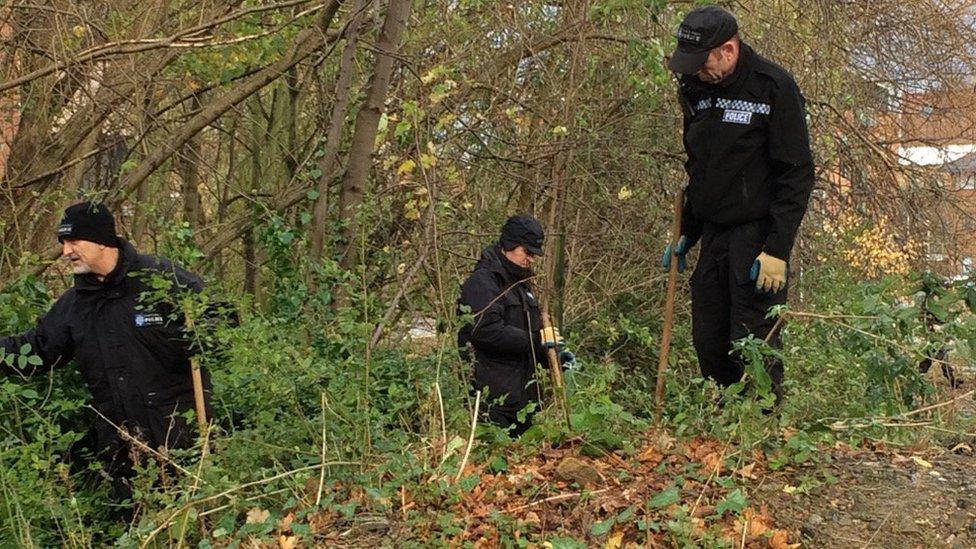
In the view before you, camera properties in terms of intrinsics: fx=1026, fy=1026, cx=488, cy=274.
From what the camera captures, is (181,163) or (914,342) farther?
(181,163)

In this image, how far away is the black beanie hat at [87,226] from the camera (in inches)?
189

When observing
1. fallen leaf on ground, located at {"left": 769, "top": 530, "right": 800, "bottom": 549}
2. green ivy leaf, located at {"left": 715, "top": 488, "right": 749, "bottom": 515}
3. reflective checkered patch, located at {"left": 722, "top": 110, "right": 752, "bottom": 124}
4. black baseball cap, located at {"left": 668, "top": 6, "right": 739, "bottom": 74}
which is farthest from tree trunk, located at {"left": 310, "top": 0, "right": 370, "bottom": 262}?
fallen leaf on ground, located at {"left": 769, "top": 530, "right": 800, "bottom": 549}

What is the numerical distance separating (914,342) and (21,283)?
4236 millimetres

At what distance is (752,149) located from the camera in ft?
15.1

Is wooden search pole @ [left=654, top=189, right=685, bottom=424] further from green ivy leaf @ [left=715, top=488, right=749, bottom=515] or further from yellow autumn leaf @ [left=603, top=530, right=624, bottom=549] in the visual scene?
yellow autumn leaf @ [left=603, top=530, right=624, bottom=549]

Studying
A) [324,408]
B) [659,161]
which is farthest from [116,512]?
[659,161]

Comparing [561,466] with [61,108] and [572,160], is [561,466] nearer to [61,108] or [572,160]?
[572,160]

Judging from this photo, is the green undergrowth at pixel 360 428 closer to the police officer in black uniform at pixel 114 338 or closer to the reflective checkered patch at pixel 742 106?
the police officer in black uniform at pixel 114 338

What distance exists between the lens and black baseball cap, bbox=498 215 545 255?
5812mm

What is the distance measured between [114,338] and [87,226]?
54 centimetres

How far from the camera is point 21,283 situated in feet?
17.2

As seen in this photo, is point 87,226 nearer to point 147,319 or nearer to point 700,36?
point 147,319

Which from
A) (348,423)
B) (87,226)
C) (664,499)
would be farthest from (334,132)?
(664,499)

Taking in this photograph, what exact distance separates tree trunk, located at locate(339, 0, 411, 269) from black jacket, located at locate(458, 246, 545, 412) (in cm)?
116
